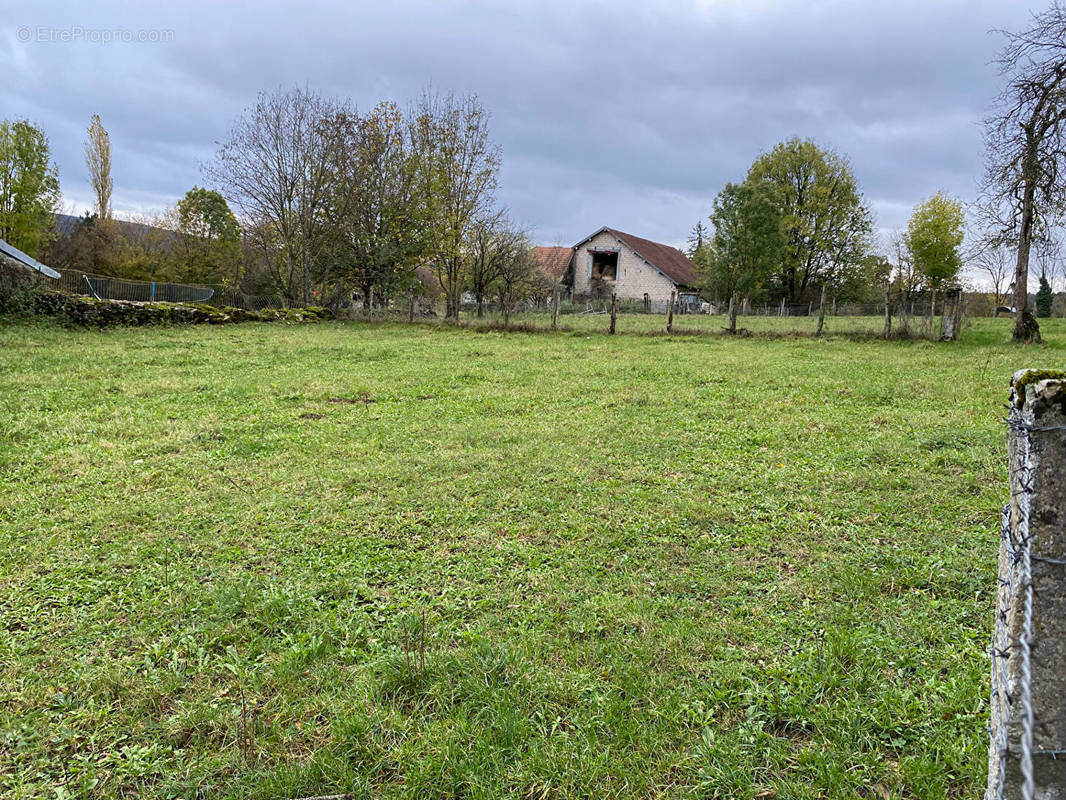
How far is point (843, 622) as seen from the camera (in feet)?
8.81

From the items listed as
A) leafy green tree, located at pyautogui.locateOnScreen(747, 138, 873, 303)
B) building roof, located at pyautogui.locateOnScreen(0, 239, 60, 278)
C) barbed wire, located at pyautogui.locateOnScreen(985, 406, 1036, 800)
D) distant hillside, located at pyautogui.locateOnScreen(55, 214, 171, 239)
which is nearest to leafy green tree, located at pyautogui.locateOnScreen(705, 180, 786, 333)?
leafy green tree, located at pyautogui.locateOnScreen(747, 138, 873, 303)

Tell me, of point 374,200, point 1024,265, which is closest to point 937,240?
point 1024,265

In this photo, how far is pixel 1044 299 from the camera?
109 feet

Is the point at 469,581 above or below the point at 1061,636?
below

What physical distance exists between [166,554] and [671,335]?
1533cm

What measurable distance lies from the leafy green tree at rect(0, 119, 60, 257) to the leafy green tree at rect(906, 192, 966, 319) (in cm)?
4507

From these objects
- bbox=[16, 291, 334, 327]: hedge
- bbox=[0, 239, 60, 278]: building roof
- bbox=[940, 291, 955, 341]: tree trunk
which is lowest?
bbox=[16, 291, 334, 327]: hedge

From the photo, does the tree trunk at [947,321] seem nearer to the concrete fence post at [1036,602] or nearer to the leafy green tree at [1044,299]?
the concrete fence post at [1036,602]

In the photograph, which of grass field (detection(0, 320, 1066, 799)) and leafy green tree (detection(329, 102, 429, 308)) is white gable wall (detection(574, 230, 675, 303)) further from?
grass field (detection(0, 320, 1066, 799))

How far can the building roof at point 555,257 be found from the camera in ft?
129

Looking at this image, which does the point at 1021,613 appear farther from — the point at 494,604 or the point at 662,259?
the point at 662,259

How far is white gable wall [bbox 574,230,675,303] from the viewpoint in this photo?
4119 cm

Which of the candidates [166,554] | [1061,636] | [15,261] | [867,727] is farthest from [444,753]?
[15,261]

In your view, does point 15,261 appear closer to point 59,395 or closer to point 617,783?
point 59,395
